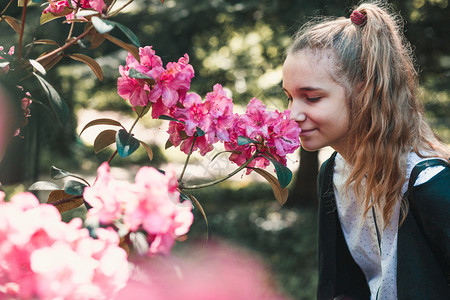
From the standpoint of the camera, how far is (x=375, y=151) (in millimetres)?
1522

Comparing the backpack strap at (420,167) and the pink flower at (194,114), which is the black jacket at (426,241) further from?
the pink flower at (194,114)

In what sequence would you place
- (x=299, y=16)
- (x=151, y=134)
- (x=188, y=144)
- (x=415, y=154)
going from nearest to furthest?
(x=188, y=144) → (x=415, y=154) → (x=299, y=16) → (x=151, y=134)

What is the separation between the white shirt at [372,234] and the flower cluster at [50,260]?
103 centimetres

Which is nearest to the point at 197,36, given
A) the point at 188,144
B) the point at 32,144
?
the point at 32,144

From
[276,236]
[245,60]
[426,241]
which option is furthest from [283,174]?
[245,60]

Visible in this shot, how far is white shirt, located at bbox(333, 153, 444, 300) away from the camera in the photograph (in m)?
1.48

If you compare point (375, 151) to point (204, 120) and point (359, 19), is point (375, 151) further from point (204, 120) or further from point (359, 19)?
point (204, 120)

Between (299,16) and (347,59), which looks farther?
(299,16)

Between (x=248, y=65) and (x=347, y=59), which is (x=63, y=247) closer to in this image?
(x=347, y=59)

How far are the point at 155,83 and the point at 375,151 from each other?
29.8 inches

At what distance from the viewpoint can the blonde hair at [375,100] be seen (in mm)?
1517

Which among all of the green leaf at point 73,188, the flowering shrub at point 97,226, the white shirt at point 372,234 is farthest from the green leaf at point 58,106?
the white shirt at point 372,234

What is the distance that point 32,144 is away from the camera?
454cm

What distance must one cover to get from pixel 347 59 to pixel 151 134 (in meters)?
5.94
